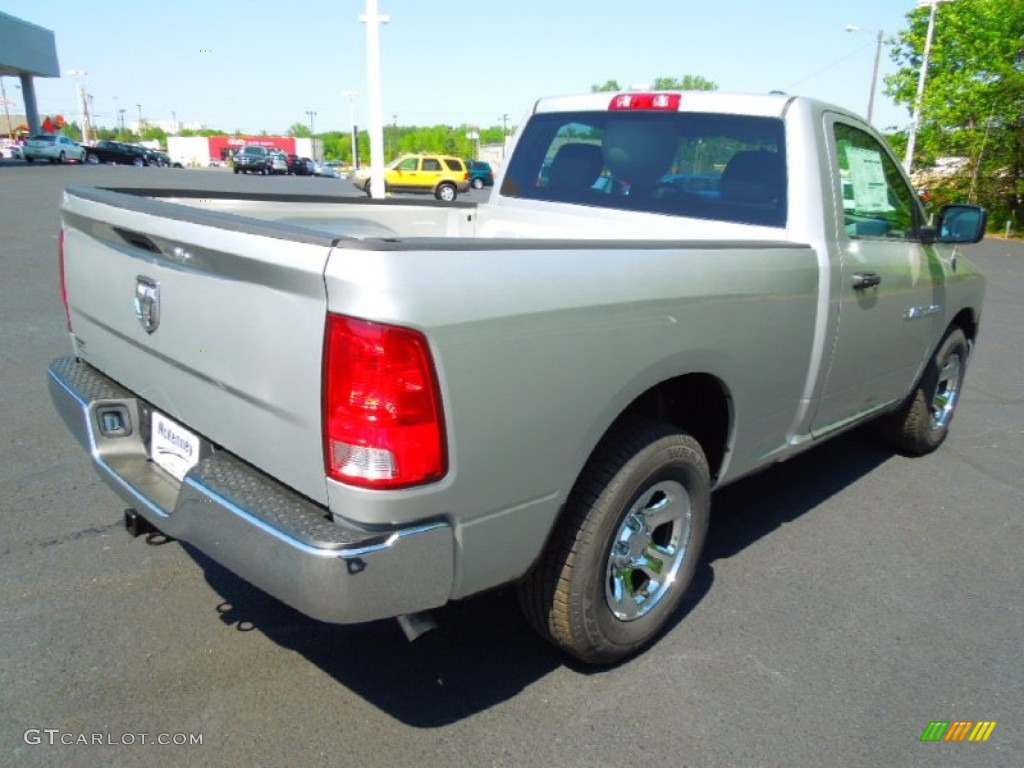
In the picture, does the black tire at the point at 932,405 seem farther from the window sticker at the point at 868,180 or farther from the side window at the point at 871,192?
the window sticker at the point at 868,180

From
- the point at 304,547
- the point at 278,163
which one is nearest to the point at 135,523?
the point at 304,547

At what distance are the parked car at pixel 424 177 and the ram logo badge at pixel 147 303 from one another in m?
31.2

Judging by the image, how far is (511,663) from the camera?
2.68 m

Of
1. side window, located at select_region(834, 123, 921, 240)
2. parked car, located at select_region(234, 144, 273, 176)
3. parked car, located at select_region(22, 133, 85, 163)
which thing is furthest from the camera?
parked car, located at select_region(234, 144, 273, 176)

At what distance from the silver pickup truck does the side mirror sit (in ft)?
0.68

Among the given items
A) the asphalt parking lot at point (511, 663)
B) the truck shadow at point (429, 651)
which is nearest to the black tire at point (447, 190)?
the asphalt parking lot at point (511, 663)

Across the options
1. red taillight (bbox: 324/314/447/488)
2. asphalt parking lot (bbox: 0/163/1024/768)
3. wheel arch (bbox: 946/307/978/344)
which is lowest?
asphalt parking lot (bbox: 0/163/1024/768)

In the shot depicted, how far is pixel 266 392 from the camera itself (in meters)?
1.98

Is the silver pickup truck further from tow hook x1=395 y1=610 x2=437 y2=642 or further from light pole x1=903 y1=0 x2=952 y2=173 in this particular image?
light pole x1=903 y1=0 x2=952 y2=173

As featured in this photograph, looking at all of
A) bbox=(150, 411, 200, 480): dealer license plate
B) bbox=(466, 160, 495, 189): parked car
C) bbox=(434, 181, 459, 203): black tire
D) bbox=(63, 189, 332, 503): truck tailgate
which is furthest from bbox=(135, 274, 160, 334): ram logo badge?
bbox=(466, 160, 495, 189): parked car

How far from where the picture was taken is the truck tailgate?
186 centimetres

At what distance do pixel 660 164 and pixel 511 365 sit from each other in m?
2.19

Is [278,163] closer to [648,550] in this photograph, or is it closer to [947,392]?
[947,392]

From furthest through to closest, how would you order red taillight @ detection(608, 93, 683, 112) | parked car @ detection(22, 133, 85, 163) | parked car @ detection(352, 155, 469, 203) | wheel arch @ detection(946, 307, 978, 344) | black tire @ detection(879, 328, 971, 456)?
1. parked car @ detection(22, 133, 85, 163)
2. parked car @ detection(352, 155, 469, 203)
3. wheel arch @ detection(946, 307, 978, 344)
4. black tire @ detection(879, 328, 971, 456)
5. red taillight @ detection(608, 93, 683, 112)
